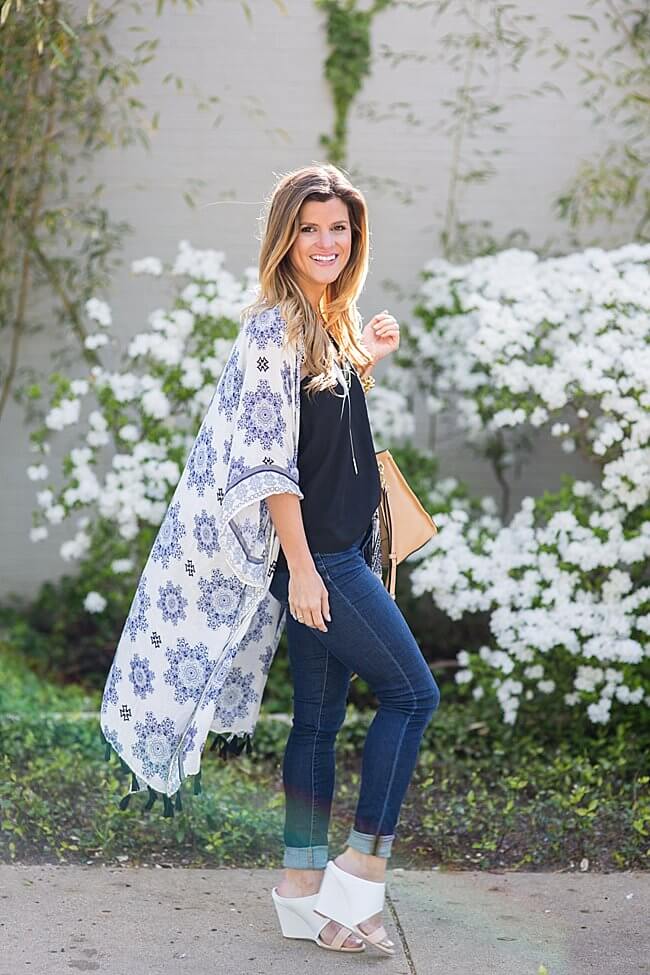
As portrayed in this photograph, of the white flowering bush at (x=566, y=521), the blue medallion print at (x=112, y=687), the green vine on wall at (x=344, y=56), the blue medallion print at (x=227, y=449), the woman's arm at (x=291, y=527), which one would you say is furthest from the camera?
the green vine on wall at (x=344, y=56)

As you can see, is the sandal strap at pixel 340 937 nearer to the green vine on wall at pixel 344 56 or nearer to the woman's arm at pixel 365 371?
the woman's arm at pixel 365 371

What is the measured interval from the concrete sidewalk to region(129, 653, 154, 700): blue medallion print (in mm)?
552

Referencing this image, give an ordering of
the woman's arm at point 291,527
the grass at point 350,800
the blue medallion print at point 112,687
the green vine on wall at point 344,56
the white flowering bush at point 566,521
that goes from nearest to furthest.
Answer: the woman's arm at point 291,527 < the blue medallion print at point 112,687 < the grass at point 350,800 < the white flowering bush at point 566,521 < the green vine on wall at point 344,56

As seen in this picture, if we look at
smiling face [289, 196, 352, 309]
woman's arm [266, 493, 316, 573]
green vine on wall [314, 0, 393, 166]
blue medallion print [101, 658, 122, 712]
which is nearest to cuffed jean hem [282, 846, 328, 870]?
blue medallion print [101, 658, 122, 712]

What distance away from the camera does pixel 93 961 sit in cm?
284

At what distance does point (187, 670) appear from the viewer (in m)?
2.91

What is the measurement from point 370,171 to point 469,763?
2539mm

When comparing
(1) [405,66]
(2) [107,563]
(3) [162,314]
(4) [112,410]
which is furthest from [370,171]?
(2) [107,563]

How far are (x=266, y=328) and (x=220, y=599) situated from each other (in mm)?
601

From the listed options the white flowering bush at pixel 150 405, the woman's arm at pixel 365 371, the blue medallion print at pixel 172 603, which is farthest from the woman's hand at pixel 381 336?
the white flowering bush at pixel 150 405

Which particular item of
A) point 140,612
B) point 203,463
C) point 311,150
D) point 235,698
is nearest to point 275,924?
point 235,698

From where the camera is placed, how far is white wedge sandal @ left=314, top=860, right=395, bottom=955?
9.29ft

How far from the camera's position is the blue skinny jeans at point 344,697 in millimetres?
2756

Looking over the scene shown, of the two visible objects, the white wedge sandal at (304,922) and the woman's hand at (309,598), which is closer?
the woman's hand at (309,598)
